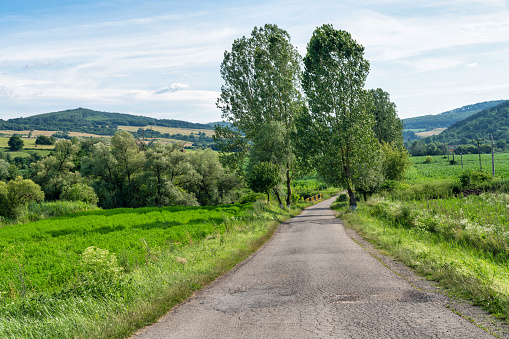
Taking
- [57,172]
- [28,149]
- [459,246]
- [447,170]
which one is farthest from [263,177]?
[28,149]

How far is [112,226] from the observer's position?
70.8ft

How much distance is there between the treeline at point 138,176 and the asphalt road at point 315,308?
4017cm

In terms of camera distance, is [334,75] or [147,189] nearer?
[334,75]

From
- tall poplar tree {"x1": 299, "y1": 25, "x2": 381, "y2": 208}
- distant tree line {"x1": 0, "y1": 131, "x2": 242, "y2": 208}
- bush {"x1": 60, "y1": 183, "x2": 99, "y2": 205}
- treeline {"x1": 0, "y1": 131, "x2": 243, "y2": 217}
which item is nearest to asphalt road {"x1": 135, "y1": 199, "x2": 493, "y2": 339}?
tall poplar tree {"x1": 299, "y1": 25, "x2": 381, "y2": 208}

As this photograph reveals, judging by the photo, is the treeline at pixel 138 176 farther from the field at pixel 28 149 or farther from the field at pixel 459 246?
the field at pixel 28 149

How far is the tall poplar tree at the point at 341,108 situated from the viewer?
31078 millimetres

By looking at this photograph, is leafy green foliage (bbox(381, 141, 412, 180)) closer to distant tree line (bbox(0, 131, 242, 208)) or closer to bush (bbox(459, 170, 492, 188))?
bush (bbox(459, 170, 492, 188))

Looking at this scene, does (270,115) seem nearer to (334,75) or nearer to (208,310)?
(334,75)

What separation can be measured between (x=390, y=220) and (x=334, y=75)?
52.2ft

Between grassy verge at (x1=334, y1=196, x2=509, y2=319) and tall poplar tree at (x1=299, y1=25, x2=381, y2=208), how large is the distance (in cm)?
1083

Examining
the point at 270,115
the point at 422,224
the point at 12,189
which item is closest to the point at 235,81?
the point at 270,115

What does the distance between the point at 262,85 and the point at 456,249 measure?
2899cm

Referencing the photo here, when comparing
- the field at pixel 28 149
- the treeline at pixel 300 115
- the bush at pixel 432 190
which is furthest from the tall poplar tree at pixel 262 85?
the field at pixel 28 149

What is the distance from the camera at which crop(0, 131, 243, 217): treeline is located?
162ft
